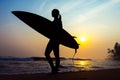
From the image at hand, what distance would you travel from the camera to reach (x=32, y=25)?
34.8 feet

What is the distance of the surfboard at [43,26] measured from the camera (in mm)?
10039

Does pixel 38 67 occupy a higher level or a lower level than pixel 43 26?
lower

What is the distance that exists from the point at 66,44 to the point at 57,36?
1036mm

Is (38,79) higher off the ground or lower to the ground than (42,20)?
lower

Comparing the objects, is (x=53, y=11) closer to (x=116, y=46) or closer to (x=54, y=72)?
(x=54, y=72)

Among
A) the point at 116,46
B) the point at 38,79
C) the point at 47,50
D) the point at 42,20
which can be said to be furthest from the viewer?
the point at 116,46

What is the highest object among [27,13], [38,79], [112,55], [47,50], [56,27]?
[112,55]

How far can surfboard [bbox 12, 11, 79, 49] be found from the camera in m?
10.0

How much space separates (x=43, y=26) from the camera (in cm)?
1045

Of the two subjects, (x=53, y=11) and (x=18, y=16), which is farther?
(x=18, y=16)

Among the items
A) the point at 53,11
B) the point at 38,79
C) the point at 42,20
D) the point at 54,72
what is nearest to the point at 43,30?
the point at 42,20

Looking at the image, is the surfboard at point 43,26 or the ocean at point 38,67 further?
the ocean at point 38,67

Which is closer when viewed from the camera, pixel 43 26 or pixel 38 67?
pixel 43 26

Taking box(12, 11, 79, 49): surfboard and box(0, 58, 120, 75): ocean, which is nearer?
box(12, 11, 79, 49): surfboard
